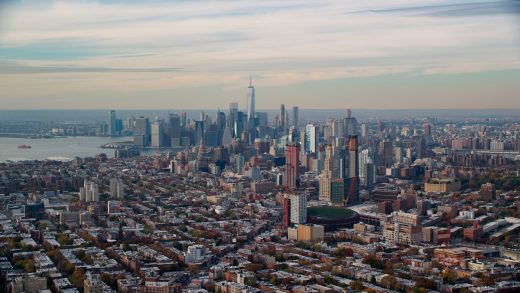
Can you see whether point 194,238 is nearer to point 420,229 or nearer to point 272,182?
point 420,229

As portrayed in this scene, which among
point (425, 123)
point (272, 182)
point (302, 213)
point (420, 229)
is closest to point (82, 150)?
point (272, 182)

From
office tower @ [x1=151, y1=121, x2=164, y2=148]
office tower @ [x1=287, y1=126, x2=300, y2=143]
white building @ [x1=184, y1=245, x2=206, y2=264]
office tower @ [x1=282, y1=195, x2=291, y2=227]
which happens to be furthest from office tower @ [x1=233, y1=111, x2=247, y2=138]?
white building @ [x1=184, y1=245, x2=206, y2=264]

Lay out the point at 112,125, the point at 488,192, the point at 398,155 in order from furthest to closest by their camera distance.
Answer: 1. the point at 112,125
2. the point at 398,155
3. the point at 488,192

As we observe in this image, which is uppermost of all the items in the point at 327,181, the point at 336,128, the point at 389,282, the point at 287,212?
the point at 336,128

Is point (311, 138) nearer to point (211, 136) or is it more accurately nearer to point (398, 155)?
point (398, 155)

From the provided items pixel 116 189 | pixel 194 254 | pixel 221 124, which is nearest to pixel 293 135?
pixel 221 124

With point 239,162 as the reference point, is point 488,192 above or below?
below
